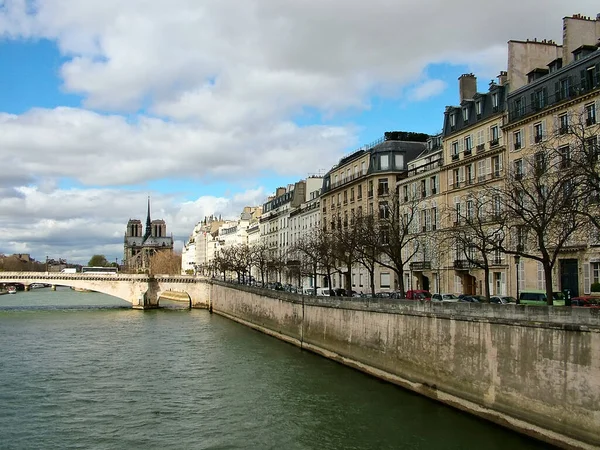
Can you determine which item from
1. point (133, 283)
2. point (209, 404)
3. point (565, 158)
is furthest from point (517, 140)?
point (133, 283)

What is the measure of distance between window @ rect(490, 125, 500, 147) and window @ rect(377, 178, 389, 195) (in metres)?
15.5

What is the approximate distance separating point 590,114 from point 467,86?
54.0ft

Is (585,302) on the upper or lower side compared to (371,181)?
lower

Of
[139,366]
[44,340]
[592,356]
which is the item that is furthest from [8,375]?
[592,356]

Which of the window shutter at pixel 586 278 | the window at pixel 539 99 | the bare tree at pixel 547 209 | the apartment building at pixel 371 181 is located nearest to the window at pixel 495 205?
the bare tree at pixel 547 209

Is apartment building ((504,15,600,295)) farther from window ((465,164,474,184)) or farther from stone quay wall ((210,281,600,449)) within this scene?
stone quay wall ((210,281,600,449))

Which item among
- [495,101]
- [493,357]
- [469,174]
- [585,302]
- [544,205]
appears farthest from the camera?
[469,174]

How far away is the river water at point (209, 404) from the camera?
848 inches

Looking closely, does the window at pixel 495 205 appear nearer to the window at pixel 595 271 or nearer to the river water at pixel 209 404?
the window at pixel 595 271

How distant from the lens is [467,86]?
4994cm

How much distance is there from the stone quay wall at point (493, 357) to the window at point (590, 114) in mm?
15129

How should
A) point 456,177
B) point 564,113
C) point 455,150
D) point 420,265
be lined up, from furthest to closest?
point 420,265
point 455,150
point 456,177
point 564,113

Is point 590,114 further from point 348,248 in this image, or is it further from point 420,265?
point 420,265

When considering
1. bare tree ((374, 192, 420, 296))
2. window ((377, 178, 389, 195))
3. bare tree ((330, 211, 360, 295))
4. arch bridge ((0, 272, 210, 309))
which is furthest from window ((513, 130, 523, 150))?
arch bridge ((0, 272, 210, 309))
